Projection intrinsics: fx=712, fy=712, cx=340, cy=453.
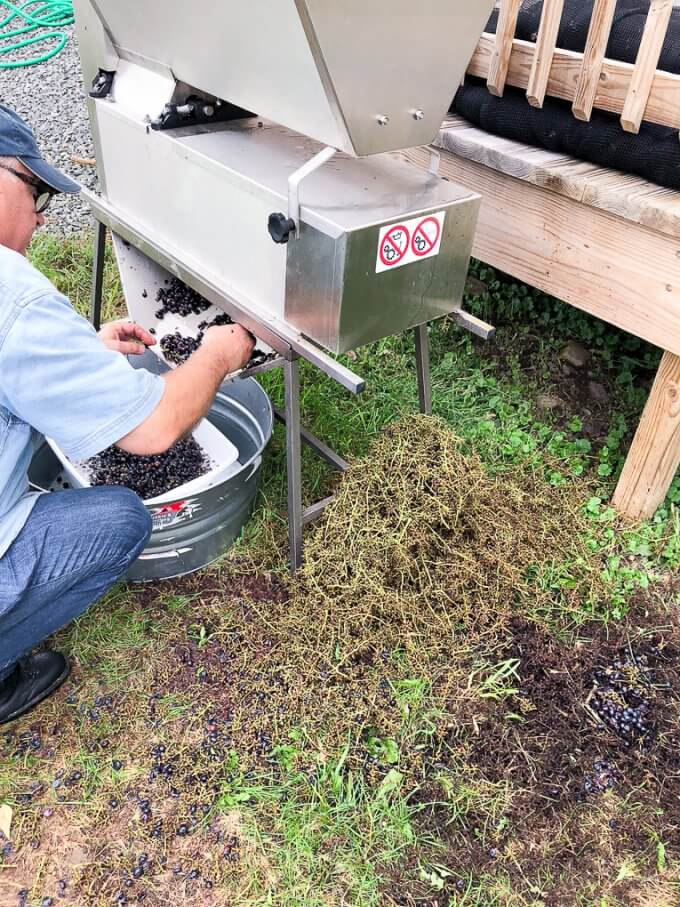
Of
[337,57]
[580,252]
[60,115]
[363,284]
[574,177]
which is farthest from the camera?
[60,115]

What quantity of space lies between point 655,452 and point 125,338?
1.93 metres

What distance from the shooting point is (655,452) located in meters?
2.60

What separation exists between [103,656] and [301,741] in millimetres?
747

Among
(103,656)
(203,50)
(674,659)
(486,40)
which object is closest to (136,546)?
(103,656)

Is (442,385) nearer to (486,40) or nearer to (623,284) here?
(623,284)

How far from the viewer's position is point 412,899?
5.88 ft

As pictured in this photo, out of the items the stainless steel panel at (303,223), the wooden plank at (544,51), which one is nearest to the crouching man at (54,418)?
the stainless steel panel at (303,223)

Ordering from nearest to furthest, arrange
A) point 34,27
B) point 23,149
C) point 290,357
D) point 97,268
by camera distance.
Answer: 1. point 23,149
2. point 290,357
3. point 97,268
4. point 34,27

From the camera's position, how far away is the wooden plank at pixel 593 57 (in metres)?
2.17

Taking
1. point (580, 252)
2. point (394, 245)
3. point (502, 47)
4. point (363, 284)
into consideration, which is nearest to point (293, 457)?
point (363, 284)

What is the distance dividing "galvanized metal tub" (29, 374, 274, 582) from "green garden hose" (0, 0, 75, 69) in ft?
17.8

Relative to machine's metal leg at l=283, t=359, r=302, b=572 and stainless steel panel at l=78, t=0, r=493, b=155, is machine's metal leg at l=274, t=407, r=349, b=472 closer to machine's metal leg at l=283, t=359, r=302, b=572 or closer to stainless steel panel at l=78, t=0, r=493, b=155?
machine's metal leg at l=283, t=359, r=302, b=572

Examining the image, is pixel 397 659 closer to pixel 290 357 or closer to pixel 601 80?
pixel 290 357

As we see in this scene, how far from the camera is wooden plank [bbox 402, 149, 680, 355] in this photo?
89.6 inches
